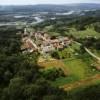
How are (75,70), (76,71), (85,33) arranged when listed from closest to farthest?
(76,71)
(75,70)
(85,33)

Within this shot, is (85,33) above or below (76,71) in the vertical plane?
below

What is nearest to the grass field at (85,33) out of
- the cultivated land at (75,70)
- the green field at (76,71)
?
the cultivated land at (75,70)

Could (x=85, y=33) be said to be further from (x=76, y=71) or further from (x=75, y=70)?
(x=76, y=71)

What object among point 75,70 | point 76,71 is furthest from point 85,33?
point 76,71

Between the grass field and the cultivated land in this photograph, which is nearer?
the cultivated land

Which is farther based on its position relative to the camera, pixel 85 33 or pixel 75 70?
pixel 85 33

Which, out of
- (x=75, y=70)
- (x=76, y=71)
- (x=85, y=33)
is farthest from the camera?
(x=85, y=33)

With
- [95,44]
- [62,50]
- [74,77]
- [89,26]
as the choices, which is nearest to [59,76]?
[74,77]

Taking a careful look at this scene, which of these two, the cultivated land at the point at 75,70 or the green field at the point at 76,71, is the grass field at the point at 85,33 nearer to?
the cultivated land at the point at 75,70

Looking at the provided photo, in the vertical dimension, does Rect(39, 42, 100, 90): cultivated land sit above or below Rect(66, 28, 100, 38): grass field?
above

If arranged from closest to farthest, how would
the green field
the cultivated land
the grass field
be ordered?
1. the cultivated land
2. the green field
3. the grass field

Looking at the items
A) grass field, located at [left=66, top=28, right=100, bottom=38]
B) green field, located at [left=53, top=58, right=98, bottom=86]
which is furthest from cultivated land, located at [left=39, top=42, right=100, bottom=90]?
grass field, located at [left=66, top=28, right=100, bottom=38]

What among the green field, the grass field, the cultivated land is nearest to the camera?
the cultivated land

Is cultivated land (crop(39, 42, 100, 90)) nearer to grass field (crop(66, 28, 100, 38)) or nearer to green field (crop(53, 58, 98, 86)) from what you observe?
green field (crop(53, 58, 98, 86))
